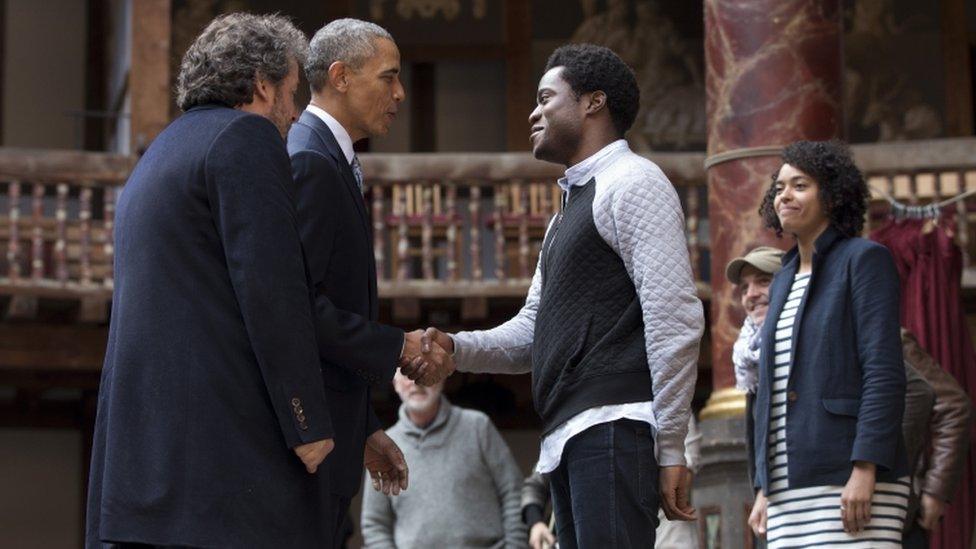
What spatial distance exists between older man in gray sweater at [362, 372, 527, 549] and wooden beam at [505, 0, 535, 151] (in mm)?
7811

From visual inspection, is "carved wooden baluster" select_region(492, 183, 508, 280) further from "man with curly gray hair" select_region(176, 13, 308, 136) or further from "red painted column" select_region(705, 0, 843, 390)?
"man with curly gray hair" select_region(176, 13, 308, 136)

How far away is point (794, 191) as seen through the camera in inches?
228

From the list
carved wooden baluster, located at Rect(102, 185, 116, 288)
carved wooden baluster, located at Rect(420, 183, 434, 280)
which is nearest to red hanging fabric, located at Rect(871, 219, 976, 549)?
carved wooden baluster, located at Rect(420, 183, 434, 280)

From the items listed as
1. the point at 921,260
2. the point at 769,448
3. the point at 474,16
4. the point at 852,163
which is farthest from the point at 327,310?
the point at 474,16

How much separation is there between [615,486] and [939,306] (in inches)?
171

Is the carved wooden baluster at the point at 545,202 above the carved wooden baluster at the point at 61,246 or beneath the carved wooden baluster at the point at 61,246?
above

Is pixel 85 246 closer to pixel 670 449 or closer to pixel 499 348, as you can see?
pixel 499 348

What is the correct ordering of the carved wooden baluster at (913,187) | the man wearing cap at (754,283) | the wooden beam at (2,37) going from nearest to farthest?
the man wearing cap at (754,283) → the carved wooden baluster at (913,187) → the wooden beam at (2,37)

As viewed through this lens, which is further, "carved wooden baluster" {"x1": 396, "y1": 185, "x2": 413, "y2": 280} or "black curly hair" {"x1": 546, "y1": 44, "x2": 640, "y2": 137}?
"carved wooden baluster" {"x1": 396, "y1": 185, "x2": 413, "y2": 280}

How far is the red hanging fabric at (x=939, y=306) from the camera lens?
7.48m

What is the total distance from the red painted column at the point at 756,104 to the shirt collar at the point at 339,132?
13.7 ft

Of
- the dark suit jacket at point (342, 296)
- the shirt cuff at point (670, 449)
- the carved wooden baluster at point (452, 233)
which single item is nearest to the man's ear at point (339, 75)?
the dark suit jacket at point (342, 296)

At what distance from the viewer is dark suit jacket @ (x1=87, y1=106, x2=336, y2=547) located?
418cm

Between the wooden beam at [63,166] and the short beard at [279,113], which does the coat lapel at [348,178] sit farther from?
the wooden beam at [63,166]
